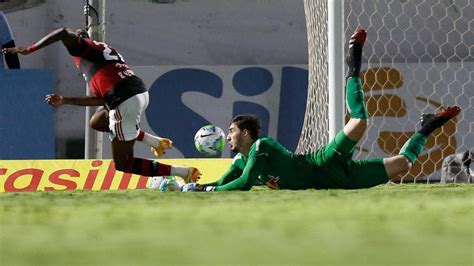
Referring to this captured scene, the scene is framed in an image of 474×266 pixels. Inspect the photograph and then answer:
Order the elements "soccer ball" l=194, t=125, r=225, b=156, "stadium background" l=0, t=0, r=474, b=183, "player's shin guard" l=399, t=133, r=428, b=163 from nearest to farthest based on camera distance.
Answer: "player's shin guard" l=399, t=133, r=428, b=163
"soccer ball" l=194, t=125, r=225, b=156
"stadium background" l=0, t=0, r=474, b=183

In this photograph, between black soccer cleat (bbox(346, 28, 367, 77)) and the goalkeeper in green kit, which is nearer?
the goalkeeper in green kit

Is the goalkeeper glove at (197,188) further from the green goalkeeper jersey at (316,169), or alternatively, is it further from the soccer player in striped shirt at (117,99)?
the soccer player in striped shirt at (117,99)

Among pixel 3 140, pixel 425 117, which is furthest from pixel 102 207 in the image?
pixel 3 140

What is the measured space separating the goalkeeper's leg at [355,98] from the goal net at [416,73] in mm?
3644

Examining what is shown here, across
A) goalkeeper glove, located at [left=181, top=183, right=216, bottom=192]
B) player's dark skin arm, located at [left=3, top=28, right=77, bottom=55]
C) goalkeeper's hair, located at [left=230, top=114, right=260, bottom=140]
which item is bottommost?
goalkeeper glove, located at [left=181, top=183, right=216, bottom=192]

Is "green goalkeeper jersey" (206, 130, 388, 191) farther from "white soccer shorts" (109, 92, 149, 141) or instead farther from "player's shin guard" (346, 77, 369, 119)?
"white soccer shorts" (109, 92, 149, 141)

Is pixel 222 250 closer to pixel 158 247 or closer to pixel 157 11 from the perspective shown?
pixel 158 247

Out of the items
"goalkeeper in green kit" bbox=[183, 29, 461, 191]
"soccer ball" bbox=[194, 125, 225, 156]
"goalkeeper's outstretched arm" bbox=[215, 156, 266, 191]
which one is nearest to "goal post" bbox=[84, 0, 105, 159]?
"soccer ball" bbox=[194, 125, 225, 156]

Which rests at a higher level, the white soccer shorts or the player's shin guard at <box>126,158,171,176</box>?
the white soccer shorts

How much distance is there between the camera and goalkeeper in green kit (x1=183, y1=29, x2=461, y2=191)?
5.96 metres

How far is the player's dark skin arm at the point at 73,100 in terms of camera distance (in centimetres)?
675

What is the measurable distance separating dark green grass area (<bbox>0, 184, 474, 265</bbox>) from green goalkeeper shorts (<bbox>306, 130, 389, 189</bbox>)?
1.82 metres

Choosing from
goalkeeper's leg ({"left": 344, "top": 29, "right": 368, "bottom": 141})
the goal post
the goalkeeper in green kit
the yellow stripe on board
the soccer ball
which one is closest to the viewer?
the goalkeeper in green kit

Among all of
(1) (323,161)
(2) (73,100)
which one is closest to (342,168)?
(1) (323,161)
